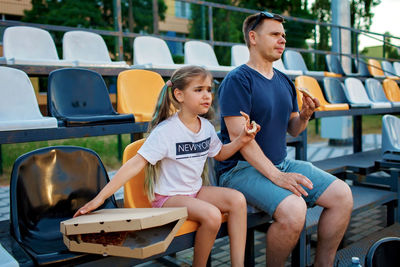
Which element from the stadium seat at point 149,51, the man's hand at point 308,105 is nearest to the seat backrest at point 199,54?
the stadium seat at point 149,51

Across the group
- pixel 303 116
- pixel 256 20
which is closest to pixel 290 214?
pixel 303 116

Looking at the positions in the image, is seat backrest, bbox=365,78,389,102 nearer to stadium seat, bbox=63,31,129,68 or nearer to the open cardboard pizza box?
stadium seat, bbox=63,31,129,68

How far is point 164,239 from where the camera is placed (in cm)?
135

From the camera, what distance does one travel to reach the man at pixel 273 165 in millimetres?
1833

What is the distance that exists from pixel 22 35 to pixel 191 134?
2574mm

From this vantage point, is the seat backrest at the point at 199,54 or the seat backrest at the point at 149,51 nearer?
the seat backrest at the point at 149,51

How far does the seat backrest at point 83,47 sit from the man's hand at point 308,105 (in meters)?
2.57

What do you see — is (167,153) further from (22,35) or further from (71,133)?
(22,35)

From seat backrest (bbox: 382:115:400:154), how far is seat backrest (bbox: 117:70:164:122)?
2028 millimetres

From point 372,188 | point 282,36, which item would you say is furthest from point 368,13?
point 282,36

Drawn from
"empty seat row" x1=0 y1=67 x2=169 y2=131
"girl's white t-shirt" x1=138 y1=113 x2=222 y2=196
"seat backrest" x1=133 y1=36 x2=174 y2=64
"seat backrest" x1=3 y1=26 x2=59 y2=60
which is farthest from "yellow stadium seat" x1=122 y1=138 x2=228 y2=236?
"seat backrest" x1=133 y1=36 x2=174 y2=64

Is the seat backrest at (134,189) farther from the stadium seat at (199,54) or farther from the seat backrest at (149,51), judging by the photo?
the stadium seat at (199,54)

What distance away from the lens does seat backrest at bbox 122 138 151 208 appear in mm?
1782

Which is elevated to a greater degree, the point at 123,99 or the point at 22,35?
the point at 22,35
